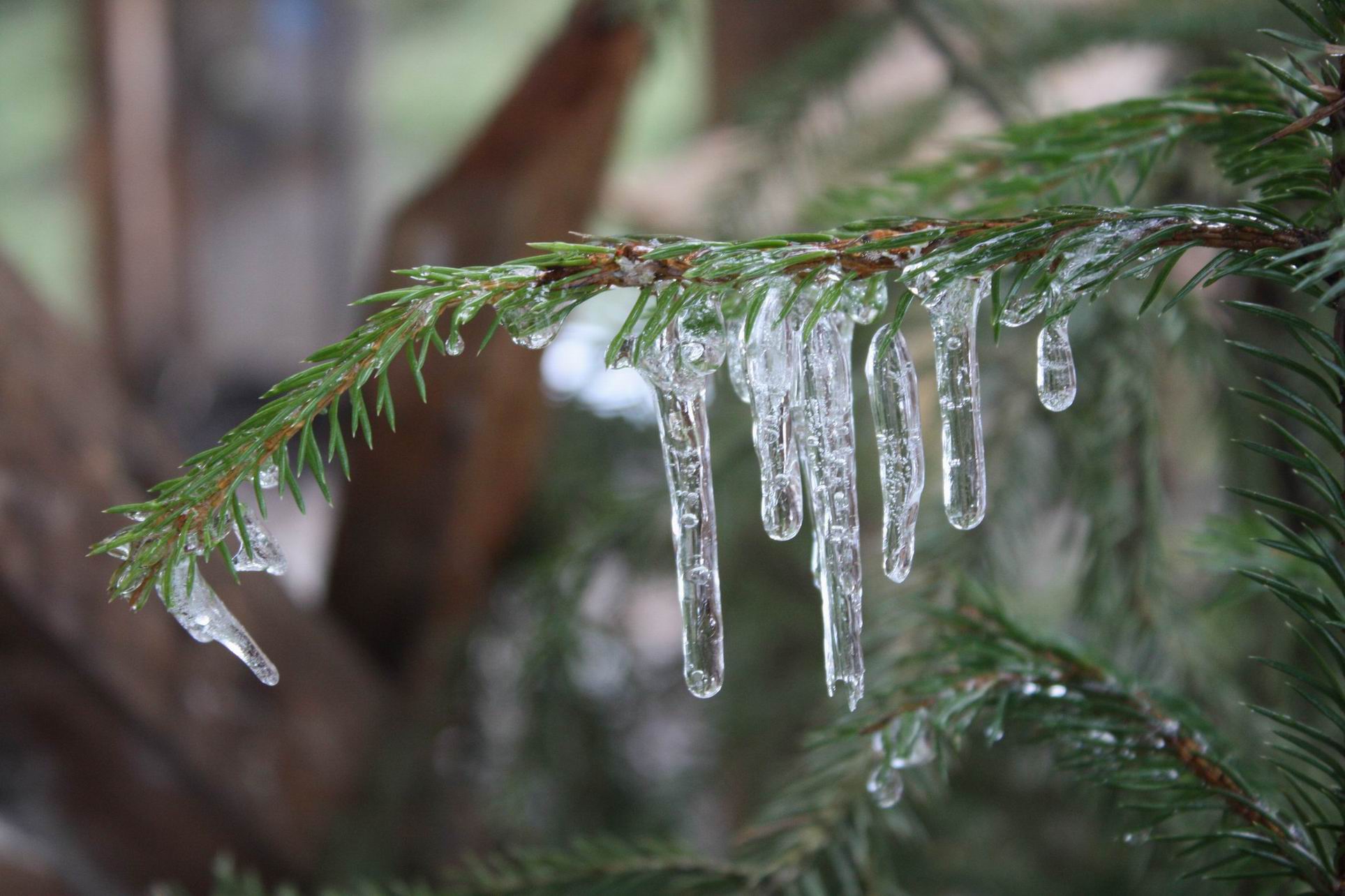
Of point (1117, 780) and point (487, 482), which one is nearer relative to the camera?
point (1117, 780)

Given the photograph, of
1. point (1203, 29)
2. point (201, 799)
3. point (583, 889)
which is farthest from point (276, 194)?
point (583, 889)

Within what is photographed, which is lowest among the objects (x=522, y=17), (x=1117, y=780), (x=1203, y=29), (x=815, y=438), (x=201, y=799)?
(x=201, y=799)

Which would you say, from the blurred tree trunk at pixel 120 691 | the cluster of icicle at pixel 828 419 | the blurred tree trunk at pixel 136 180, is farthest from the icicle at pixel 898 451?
the blurred tree trunk at pixel 136 180

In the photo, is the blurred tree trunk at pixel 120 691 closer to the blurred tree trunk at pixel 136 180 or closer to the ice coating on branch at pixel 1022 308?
the ice coating on branch at pixel 1022 308

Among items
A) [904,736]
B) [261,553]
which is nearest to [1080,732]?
[904,736]

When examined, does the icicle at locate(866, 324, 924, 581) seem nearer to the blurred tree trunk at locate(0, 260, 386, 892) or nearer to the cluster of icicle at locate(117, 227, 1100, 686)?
the cluster of icicle at locate(117, 227, 1100, 686)

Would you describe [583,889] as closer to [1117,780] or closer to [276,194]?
[1117,780]
